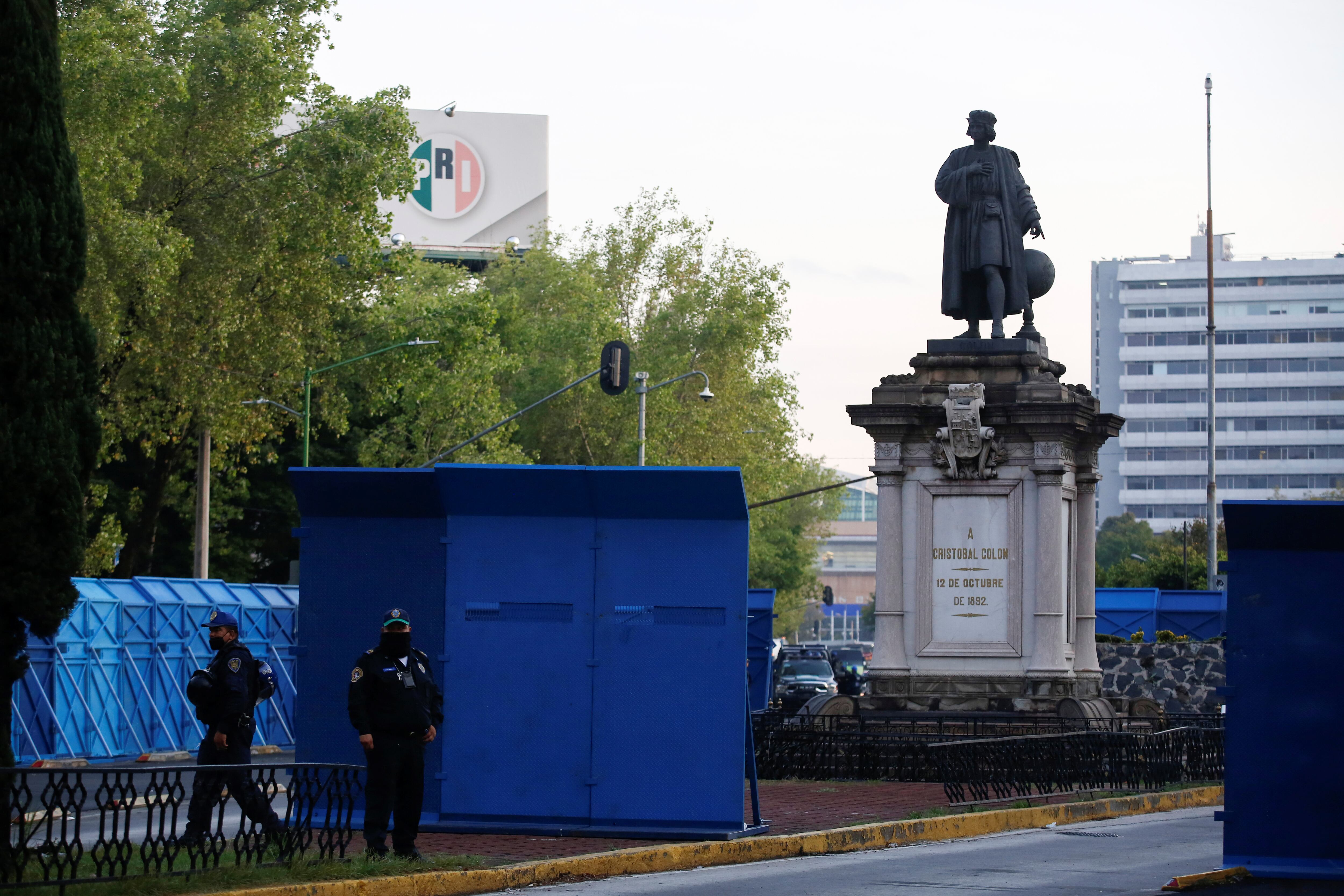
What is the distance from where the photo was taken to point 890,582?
21.6m

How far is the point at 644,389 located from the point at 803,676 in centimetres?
965

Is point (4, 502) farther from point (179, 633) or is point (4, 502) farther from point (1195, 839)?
point (179, 633)

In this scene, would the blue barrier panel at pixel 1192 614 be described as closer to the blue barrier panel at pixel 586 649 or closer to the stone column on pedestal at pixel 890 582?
the stone column on pedestal at pixel 890 582

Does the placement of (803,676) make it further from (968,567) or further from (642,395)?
(968,567)

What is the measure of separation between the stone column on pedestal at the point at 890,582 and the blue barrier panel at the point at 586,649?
7.86m

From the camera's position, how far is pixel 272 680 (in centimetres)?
1352

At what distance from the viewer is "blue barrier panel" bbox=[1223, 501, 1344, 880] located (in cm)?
1158

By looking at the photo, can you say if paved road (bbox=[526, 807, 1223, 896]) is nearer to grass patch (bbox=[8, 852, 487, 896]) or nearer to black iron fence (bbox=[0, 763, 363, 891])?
A: grass patch (bbox=[8, 852, 487, 896])

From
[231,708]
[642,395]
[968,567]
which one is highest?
[642,395]

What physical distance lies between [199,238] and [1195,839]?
24.7 m

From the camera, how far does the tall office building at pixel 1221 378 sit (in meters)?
144

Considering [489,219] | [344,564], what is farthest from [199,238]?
[489,219]

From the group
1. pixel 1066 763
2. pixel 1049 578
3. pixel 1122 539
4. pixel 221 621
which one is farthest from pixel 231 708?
pixel 1122 539

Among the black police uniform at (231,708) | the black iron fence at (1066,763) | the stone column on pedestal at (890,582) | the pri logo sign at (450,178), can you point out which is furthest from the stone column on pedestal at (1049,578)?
the pri logo sign at (450,178)
